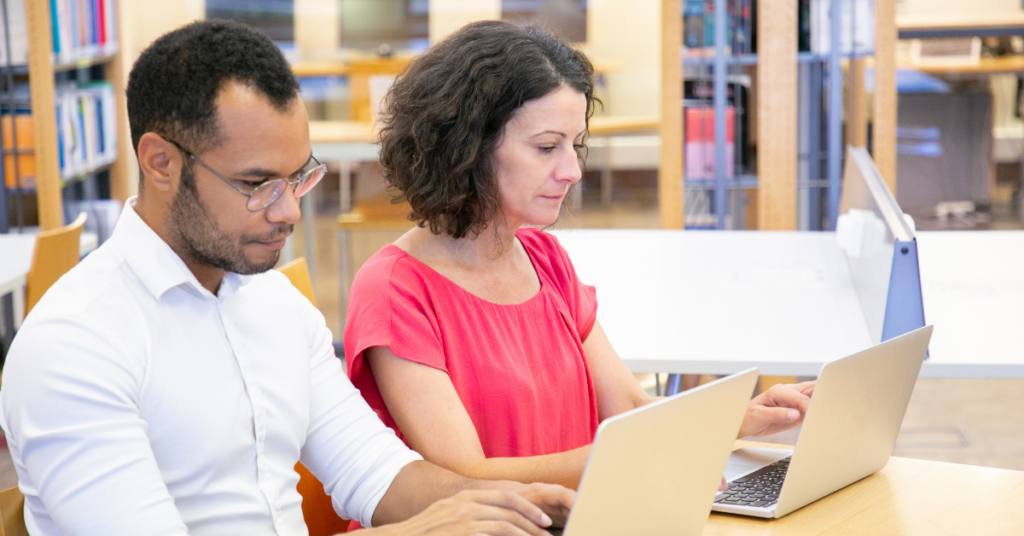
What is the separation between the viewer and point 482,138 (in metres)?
1.36

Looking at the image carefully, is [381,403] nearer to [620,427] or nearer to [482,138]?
[482,138]

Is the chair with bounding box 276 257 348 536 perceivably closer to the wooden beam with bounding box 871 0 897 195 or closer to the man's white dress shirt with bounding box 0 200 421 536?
the man's white dress shirt with bounding box 0 200 421 536

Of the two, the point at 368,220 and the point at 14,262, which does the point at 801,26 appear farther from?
the point at 14,262

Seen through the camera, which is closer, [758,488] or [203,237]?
[203,237]

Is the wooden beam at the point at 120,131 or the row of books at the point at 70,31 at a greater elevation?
the row of books at the point at 70,31

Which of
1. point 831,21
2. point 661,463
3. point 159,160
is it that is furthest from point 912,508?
point 831,21

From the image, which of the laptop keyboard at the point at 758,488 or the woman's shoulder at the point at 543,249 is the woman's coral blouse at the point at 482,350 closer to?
the woman's shoulder at the point at 543,249

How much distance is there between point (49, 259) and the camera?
97.3 inches

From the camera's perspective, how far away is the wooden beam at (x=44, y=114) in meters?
3.68

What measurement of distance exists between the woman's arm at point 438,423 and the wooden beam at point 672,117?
7.88 ft

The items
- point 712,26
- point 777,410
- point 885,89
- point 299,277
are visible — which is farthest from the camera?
point 712,26

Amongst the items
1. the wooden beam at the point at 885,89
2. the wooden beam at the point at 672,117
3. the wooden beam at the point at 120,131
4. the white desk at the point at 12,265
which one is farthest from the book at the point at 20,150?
the wooden beam at the point at 885,89

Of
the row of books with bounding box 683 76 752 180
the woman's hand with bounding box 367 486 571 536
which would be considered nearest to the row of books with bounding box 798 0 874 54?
the row of books with bounding box 683 76 752 180

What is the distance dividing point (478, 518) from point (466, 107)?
59 cm
